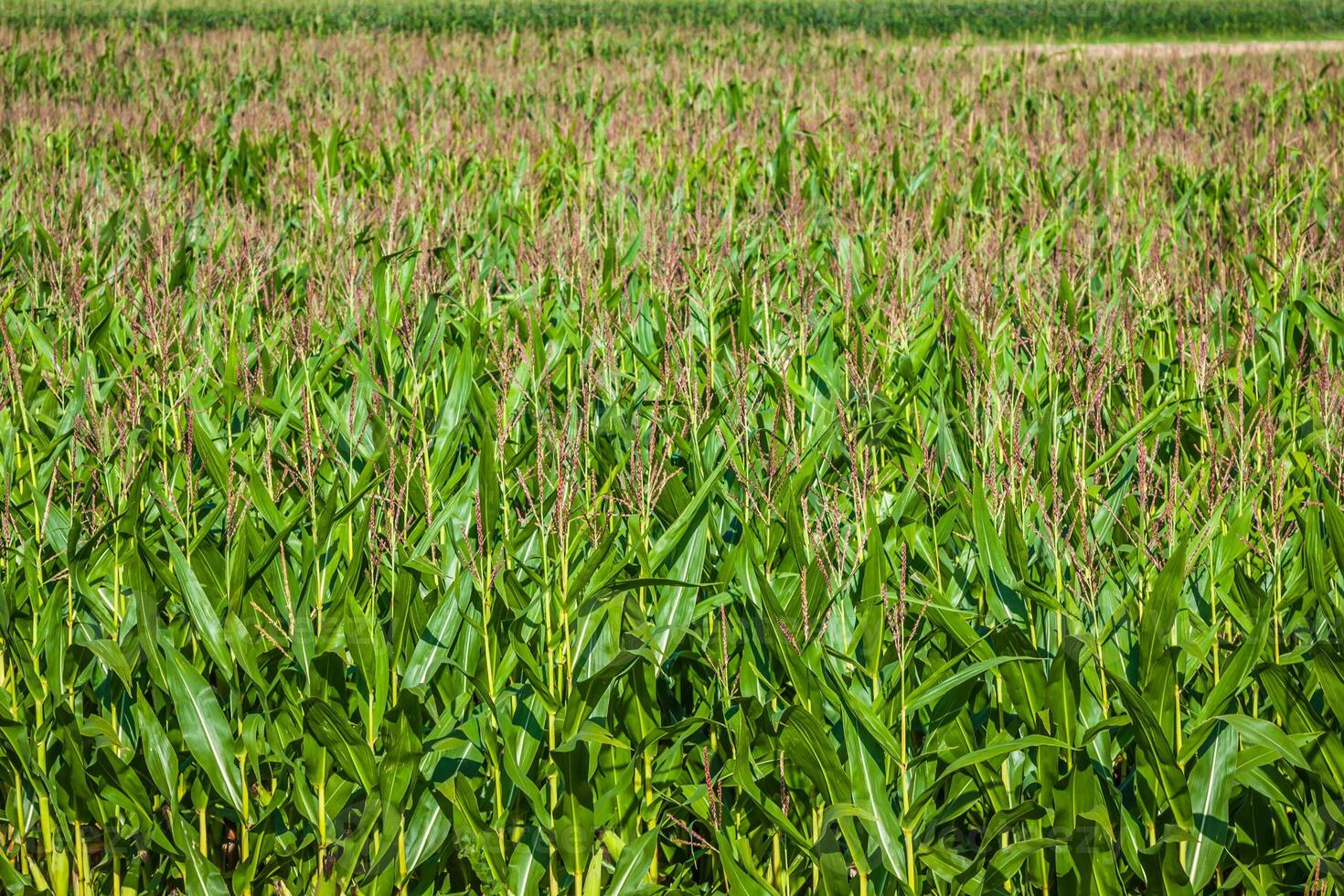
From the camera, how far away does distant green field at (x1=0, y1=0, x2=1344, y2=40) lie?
25656mm

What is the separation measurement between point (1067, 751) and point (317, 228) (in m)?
4.70

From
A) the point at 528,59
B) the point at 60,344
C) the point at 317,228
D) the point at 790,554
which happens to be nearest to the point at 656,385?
the point at 790,554

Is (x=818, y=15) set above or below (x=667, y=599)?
above

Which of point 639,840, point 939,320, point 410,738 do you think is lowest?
point 639,840

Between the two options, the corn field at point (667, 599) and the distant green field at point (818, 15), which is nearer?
the corn field at point (667, 599)

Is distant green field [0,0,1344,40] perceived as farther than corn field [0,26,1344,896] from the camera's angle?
Yes

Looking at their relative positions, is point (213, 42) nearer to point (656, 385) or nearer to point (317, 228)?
point (317, 228)

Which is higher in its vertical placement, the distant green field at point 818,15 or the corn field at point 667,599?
the distant green field at point 818,15

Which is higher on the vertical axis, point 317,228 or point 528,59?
point 528,59

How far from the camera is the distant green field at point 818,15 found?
25656 mm

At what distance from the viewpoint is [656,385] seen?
3.57m

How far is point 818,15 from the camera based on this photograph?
32.1 m

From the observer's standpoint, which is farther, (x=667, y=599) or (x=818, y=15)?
(x=818, y=15)

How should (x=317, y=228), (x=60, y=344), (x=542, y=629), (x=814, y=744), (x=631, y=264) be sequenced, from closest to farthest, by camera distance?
(x=814, y=744)
(x=542, y=629)
(x=60, y=344)
(x=631, y=264)
(x=317, y=228)
